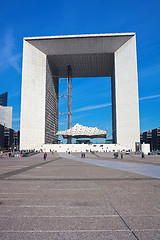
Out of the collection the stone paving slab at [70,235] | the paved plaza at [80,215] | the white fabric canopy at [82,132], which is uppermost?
the white fabric canopy at [82,132]

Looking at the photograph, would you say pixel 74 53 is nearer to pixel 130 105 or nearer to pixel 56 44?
pixel 56 44

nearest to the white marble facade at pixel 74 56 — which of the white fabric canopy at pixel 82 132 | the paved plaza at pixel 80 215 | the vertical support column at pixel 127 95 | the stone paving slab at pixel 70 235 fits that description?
the vertical support column at pixel 127 95

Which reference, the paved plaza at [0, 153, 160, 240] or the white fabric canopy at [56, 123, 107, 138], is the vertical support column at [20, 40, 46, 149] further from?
the paved plaza at [0, 153, 160, 240]

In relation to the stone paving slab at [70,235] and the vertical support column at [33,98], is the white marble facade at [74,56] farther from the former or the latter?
the stone paving slab at [70,235]

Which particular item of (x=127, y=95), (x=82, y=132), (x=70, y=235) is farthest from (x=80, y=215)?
(x=82, y=132)

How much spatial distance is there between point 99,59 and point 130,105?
27.1 metres

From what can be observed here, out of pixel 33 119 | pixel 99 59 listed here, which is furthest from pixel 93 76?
pixel 33 119

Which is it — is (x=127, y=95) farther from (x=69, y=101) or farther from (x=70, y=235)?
(x=70, y=235)

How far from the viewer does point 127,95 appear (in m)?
84.5

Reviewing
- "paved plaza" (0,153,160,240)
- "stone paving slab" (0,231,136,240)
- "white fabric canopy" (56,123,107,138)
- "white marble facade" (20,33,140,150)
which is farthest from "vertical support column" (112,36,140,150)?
"stone paving slab" (0,231,136,240)

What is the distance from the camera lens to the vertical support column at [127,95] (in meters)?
82.2

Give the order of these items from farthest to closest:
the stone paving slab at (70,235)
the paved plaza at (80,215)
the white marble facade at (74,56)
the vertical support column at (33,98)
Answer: the vertical support column at (33,98)
the white marble facade at (74,56)
the paved plaza at (80,215)
the stone paving slab at (70,235)

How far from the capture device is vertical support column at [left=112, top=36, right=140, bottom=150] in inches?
3236

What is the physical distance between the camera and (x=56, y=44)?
84.5 m
